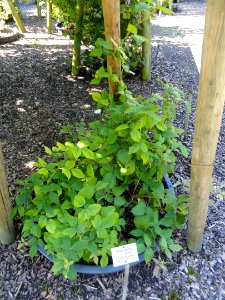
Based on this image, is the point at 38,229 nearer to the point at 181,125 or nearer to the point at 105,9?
the point at 105,9

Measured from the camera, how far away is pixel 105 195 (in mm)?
1411

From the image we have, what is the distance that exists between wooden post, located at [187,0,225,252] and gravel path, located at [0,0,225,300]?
15cm

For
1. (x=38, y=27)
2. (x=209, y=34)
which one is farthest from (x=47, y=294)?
(x=38, y=27)

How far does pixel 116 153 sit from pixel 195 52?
4194 millimetres

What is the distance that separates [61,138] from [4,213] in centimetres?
115

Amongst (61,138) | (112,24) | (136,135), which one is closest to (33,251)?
(136,135)

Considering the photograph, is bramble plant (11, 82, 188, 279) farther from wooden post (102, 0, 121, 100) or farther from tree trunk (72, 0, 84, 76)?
tree trunk (72, 0, 84, 76)

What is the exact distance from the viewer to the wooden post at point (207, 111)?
0.99 meters

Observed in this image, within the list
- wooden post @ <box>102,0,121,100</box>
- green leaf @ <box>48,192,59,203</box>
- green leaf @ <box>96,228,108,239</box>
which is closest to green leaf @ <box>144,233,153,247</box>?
green leaf @ <box>96,228,108,239</box>

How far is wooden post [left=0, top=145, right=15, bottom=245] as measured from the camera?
142 cm

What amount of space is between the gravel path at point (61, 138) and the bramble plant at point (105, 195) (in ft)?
0.59

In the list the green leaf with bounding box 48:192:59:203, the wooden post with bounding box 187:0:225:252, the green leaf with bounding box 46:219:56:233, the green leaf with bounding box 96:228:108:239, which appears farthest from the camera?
the green leaf with bounding box 48:192:59:203

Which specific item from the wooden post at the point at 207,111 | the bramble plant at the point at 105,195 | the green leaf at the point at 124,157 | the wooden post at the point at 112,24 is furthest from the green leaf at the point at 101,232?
the wooden post at the point at 112,24

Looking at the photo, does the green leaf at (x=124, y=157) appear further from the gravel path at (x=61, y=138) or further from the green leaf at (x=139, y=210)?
the gravel path at (x=61, y=138)
